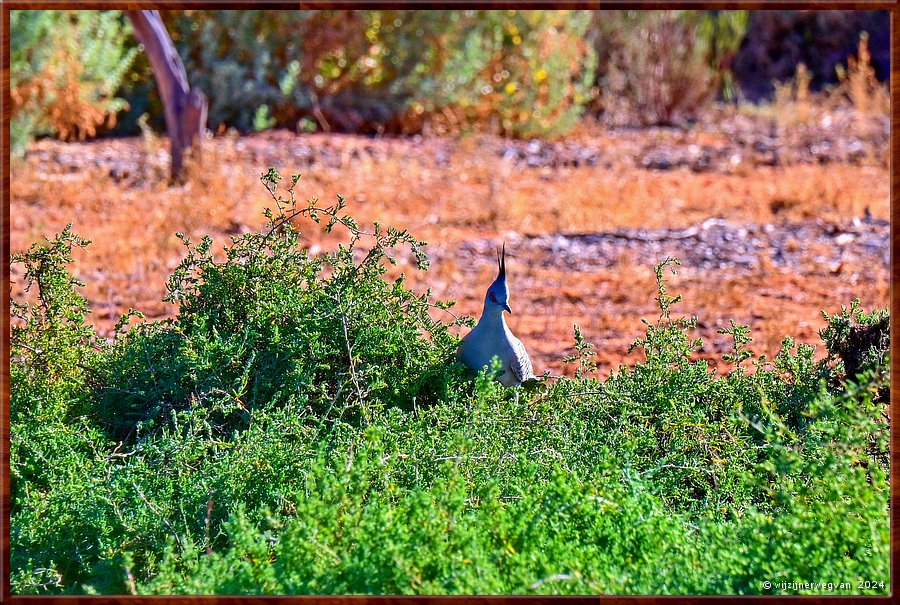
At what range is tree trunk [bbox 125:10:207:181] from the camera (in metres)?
7.84

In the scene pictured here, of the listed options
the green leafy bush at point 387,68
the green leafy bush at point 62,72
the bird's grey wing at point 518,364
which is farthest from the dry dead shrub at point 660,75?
the bird's grey wing at point 518,364

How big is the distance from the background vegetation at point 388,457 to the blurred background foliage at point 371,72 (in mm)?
6523

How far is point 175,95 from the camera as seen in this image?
809 cm

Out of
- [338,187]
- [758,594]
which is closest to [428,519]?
[758,594]

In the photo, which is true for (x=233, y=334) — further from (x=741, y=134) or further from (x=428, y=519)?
(x=741, y=134)

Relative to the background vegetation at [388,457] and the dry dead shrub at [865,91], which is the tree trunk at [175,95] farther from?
the dry dead shrub at [865,91]

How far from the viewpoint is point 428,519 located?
2592 mm

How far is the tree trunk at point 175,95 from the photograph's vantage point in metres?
7.84

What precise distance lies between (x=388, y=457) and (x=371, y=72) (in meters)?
8.49

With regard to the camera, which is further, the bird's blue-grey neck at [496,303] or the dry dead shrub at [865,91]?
the dry dead shrub at [865,91]

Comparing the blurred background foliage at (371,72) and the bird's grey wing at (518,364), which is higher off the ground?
the blurred background foliage at (371,72)

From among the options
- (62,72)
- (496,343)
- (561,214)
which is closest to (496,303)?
(496,343)

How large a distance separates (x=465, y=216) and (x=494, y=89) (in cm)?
374

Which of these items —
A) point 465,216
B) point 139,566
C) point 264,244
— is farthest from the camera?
point 465,216
